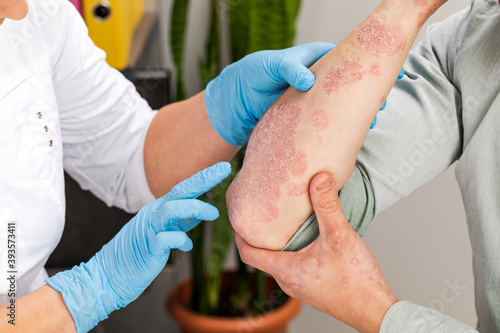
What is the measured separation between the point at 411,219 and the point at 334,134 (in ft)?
2.99

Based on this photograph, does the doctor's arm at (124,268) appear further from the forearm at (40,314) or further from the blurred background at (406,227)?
the blurred background at (406,227)

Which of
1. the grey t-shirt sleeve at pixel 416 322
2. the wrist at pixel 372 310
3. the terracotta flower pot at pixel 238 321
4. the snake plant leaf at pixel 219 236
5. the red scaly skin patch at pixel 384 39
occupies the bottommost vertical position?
the terracotta flower pot at pixel 238 321

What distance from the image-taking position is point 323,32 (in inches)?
75.7

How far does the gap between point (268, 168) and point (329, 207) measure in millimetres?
133

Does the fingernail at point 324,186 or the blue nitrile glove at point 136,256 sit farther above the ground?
the fingernail at point 324,186

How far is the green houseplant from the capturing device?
1620 mm

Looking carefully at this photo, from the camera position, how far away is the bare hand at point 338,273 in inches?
33.5

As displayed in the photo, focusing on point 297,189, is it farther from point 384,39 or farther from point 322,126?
point 384,39

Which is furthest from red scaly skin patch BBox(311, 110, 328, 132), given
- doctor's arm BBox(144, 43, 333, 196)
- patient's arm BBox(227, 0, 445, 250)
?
doctor's arm BBox(144, 43, 333, 196)

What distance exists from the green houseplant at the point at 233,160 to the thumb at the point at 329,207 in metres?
0.87

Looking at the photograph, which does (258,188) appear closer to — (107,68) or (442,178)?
(107,68)

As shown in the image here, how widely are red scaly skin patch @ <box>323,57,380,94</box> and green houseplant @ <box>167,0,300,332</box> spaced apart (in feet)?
2.50

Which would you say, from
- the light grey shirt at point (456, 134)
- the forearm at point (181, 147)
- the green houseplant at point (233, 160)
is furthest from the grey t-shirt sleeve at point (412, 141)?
the green houseplant at point (233, 160)

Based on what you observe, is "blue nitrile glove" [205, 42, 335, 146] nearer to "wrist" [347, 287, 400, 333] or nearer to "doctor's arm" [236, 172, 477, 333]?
"doctor's arm" [236, 172, 477, 333]
